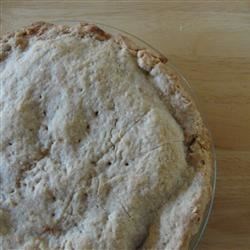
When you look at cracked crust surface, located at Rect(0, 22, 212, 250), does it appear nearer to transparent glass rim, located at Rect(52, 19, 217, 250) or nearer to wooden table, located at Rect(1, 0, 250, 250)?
transparent glass rim, located at Rect(52, 19, 217, 250)

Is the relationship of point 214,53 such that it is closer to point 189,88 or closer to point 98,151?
point 189,88

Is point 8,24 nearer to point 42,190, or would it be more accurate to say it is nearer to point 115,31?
point 115,31

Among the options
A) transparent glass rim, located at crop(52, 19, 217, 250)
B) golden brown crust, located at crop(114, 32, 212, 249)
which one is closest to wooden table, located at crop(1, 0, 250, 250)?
transparent glass rim, located at crop(52, 19, 217, 250)

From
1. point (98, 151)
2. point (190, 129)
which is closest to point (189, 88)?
point (190, 129)

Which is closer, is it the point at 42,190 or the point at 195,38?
the point at 42,190

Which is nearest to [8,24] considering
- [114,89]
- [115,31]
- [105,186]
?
[115,31]

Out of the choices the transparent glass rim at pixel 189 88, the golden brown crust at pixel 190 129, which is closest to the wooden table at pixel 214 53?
the transparent glass rim at pixel 189 88
